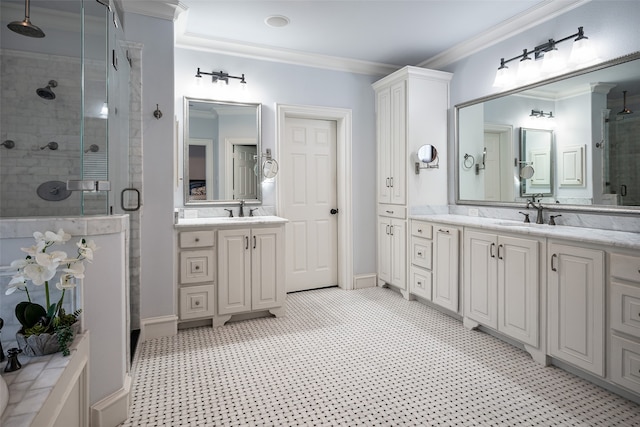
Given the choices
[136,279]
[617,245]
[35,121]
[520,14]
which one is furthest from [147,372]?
[520,14]

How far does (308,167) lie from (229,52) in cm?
145

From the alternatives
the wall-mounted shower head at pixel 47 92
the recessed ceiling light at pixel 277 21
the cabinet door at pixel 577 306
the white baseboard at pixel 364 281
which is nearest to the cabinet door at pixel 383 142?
the white baseboard at pixel 364 281

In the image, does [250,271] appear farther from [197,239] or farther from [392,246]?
[392,246]

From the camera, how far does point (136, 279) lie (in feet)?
9.39

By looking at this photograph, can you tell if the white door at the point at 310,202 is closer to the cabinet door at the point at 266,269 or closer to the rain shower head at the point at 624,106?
the cabinet door at the point at 266,269

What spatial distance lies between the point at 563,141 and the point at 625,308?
1400 mm

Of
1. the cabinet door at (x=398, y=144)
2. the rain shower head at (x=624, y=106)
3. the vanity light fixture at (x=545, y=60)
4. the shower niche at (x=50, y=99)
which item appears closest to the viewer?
the shower niche at (x=50, y=99)

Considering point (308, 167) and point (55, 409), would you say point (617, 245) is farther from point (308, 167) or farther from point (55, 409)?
point (308, 167)

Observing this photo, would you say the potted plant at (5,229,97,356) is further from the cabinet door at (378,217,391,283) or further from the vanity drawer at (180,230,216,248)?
the cabinet door at (378,217,391,283)

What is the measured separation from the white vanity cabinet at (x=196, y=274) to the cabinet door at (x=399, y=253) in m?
1.97

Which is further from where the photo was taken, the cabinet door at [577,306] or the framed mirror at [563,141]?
the framed mirror at [563,141]

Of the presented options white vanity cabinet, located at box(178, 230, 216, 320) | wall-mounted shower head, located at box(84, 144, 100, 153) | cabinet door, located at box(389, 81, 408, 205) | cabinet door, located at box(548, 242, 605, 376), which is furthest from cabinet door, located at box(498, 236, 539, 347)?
wall-mounted shower head, located at box(84, 144, 100, 153)

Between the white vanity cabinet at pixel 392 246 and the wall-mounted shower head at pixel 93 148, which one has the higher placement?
the wall-mounted shower head at pixel 93 148

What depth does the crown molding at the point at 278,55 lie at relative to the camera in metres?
3.47
